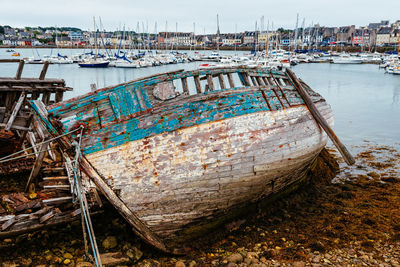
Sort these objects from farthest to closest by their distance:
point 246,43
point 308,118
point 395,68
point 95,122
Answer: point 246,43
point 395,68
point 308,118
point 95,122

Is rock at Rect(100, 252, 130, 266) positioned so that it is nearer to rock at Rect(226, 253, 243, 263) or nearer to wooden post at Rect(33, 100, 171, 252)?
wooden post at Rect(33, 100, 171, 252)

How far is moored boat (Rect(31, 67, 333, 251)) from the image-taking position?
4.79 meters

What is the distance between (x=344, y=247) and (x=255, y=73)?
3.86m

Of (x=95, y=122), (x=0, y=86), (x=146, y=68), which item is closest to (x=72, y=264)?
(x=95, y=122)

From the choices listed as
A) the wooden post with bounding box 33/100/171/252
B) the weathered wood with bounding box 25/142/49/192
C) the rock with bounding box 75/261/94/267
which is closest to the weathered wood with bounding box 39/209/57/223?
the rock with bounding box 75/261/94/267

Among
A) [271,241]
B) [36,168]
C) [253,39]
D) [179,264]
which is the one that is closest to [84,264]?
[179,264]

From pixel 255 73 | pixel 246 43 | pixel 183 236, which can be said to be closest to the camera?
pixel 183 236

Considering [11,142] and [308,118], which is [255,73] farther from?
[11,142]

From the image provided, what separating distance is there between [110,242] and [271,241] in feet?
10.2

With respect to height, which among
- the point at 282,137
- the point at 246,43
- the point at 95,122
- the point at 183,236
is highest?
the point at 246,43

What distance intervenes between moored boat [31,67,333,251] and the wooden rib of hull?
0.02 metres

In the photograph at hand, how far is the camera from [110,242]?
5715mm

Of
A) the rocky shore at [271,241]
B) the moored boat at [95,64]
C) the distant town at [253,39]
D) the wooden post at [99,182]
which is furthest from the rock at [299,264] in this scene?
the distant town at [253,39]

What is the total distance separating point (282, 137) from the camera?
6000mm
